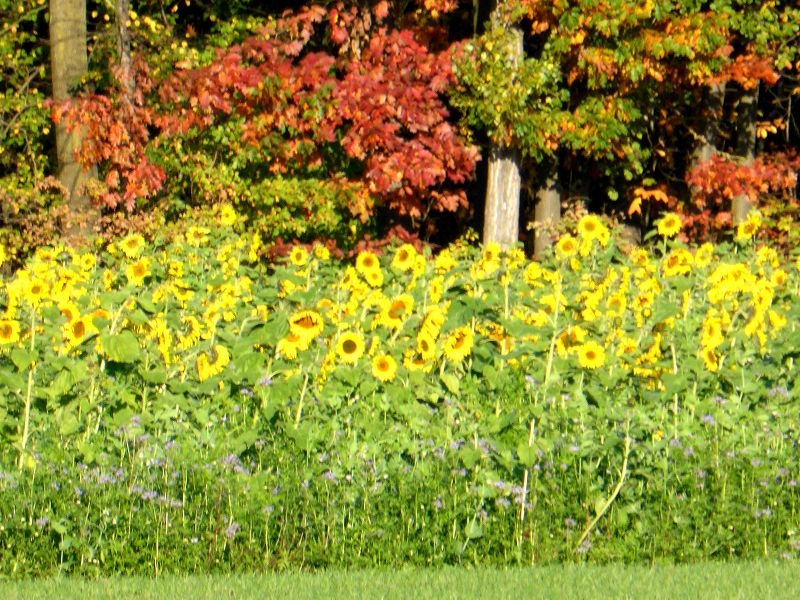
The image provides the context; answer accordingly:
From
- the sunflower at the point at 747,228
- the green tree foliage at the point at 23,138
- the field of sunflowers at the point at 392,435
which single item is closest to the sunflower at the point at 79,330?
the field of sunflowers at the point at 392,435

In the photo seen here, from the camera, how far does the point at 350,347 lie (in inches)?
280

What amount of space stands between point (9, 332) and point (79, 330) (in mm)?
327

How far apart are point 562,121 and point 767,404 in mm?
8814

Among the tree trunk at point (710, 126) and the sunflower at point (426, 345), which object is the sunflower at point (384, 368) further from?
the tree trunk at point (710, 126)

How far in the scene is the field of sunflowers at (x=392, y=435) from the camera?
254 inches

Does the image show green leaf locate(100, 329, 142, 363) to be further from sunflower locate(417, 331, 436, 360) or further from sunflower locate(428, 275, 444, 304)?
sunflower locate(428, 275, 444, 304)

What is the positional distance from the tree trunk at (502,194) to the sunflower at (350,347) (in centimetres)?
927

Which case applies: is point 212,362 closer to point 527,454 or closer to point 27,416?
point 27,416

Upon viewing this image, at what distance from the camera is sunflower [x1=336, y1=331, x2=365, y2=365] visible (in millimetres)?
7070

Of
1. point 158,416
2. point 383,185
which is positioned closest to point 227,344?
point 158,416

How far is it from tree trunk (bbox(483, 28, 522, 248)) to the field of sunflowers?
8.41m

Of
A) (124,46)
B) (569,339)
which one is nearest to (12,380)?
(569,339)

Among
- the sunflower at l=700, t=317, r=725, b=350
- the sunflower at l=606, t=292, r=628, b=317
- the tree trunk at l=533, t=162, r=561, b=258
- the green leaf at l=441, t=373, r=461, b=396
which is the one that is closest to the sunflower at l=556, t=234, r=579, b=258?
the sunflower at l=606, t=292, r=628, b=317

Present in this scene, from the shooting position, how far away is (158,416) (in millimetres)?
6887
